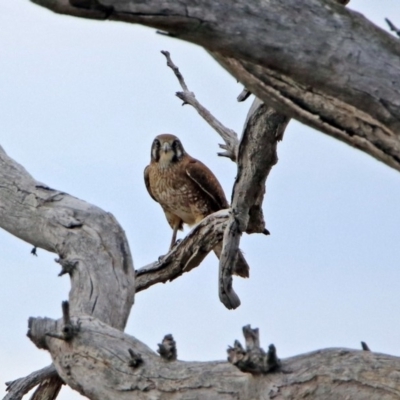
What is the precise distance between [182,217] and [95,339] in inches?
239

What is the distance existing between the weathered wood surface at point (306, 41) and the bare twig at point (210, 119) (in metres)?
3.10

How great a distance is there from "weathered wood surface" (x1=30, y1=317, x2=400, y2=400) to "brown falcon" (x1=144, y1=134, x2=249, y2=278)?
5842 mm

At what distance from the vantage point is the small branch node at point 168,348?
3.57 metres

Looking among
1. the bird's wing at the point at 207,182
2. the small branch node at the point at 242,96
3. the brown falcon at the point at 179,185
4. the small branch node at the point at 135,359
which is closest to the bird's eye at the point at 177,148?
the brown falcon at the point at 179,185

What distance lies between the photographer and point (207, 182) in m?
9.91

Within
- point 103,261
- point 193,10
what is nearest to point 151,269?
point 103,261

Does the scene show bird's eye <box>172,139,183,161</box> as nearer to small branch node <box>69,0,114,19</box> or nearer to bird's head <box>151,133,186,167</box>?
bird's head <box>151,133,186,167</box>

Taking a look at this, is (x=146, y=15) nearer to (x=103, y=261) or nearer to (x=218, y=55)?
(x=218, y=55)

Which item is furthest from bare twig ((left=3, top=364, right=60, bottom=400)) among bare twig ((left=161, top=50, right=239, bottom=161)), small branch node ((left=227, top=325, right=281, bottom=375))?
bare twig ((left=161, top=50, right=239, bottom=161))

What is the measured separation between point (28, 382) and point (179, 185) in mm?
5364

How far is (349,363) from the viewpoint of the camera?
132 inches

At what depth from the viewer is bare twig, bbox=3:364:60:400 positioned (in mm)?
4715

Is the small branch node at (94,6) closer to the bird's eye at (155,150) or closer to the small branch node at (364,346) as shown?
the small branch node at (364,346)

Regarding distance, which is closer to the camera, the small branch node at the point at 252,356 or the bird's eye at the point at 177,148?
the small branch node at the point at 252,356
